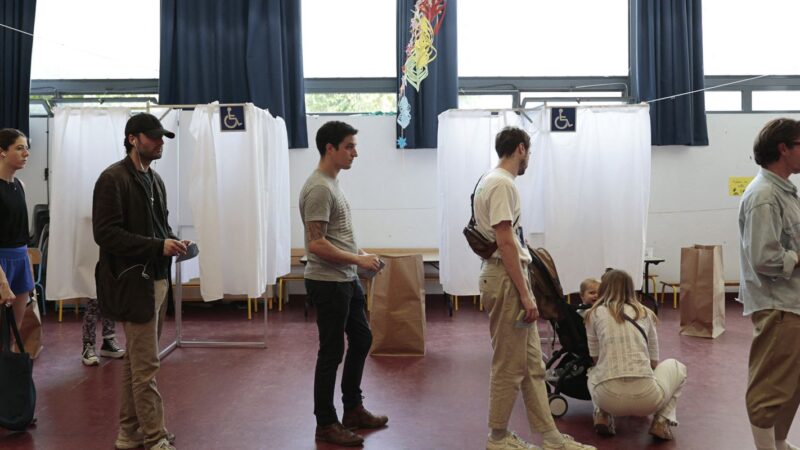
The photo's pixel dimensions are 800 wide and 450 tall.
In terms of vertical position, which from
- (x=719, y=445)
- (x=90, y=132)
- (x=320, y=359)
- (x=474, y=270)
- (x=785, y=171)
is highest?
(x=90, y=132)

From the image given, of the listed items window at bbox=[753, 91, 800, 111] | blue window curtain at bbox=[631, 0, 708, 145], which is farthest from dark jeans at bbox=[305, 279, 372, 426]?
window at bbox=[753, 91, 800, 111]

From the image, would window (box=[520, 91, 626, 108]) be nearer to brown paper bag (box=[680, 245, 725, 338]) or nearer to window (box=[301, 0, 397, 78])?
window (box=[301, 0, 397, 78])

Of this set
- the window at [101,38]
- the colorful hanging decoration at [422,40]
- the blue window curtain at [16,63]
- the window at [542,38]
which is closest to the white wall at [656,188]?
the colorful hanging decoration at [422,40]

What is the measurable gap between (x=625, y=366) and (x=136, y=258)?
204 centimetres

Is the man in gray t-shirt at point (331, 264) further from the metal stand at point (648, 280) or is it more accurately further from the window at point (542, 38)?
the window at point (542, 38)

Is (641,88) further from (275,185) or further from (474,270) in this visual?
(275,185)

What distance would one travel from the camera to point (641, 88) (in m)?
6.76

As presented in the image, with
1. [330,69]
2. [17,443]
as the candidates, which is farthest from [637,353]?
[330,69]

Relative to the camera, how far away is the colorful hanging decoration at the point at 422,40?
6.62 metres

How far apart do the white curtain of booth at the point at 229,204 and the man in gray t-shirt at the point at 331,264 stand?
5.98 feet

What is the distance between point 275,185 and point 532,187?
73.7 inches

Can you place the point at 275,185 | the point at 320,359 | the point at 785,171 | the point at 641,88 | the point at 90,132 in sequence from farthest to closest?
1. the point at 641,88
2. the point at 275,185
3. the point at 90,132
4. the point at 320,359
5. the point at 785,171

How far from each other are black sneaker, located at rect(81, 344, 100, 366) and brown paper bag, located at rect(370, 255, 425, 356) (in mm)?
1773

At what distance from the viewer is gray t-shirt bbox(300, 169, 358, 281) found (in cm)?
268
